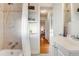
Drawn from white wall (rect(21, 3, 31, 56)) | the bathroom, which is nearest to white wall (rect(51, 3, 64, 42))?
the bathroom

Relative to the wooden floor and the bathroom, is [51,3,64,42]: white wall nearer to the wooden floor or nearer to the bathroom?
the bathroom

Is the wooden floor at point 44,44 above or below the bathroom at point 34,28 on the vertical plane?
below

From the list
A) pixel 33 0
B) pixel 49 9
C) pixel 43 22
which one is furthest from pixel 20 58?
pixel 49 9

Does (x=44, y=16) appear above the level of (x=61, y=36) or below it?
above

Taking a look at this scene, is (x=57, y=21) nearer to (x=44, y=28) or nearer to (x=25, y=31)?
(x=44, y=28)

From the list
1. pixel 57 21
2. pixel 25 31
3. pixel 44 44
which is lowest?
pixel 44 44

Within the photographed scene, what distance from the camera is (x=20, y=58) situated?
93cm

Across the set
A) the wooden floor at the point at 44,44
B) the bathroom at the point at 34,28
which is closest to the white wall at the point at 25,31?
the bathroom at the point at 34,28

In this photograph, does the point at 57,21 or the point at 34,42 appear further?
the point at 34,42

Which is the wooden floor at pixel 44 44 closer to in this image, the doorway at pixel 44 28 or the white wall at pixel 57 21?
the doorway at pixel 44 28

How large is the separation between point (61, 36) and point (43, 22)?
0.95ft

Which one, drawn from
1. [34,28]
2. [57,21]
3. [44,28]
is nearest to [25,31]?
[34,28]

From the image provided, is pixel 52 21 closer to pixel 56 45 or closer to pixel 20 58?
pixel 56 45

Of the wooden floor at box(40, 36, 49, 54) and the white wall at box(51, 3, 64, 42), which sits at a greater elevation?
the white wall at box(51, 3, 64, 42)
